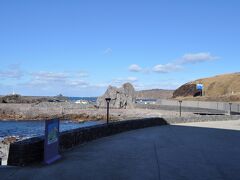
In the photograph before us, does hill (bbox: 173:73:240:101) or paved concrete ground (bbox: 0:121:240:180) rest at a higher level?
hill (bbox: 173:73:240:101)

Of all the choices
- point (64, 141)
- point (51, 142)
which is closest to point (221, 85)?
point (64, 141)

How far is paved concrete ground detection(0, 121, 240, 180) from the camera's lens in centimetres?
1050

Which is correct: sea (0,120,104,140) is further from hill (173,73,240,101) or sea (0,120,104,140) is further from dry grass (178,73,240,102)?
dry grass (178,73,240,102)

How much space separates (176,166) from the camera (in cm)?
1202

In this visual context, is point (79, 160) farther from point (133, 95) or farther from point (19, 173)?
point (133, 95)

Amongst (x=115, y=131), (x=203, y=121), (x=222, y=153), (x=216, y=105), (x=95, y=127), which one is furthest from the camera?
(x=216, y=105)

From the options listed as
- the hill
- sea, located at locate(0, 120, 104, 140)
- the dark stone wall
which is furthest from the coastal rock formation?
the dark stone wall

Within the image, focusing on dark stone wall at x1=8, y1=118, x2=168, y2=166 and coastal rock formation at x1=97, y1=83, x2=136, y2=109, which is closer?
dark stone wall at x1=8, y1=118, x2=168, y2=166

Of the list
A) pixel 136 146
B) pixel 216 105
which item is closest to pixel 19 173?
pixel 136 146

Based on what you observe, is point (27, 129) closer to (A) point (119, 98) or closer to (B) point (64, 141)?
(A) point (119, 98)

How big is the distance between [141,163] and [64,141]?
11.9ft

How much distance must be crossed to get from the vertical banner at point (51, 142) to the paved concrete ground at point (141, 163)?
0.92 feet

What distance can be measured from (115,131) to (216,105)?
50122mm

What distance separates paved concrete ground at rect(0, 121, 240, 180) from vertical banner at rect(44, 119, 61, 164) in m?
0.28
